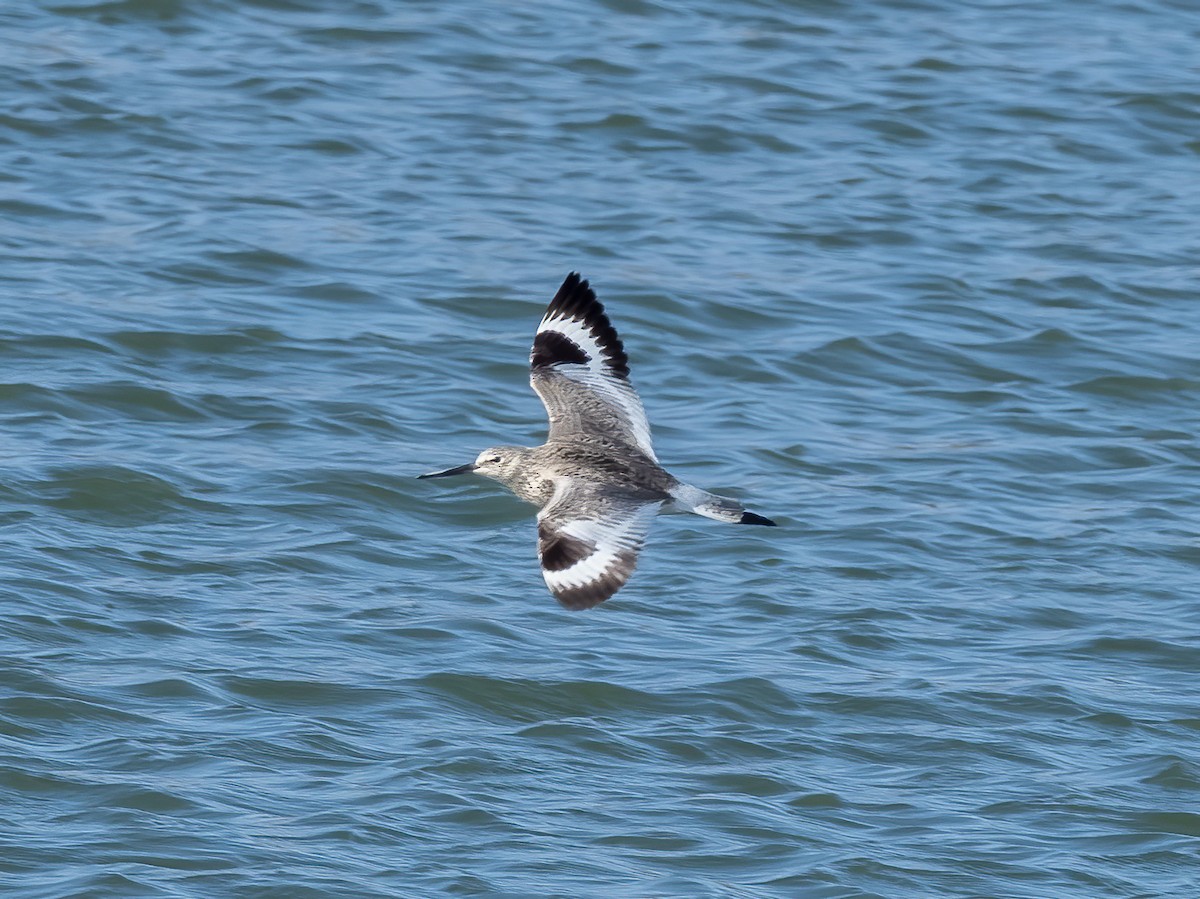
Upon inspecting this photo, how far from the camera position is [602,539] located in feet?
23.9

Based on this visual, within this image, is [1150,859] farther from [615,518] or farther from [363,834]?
→ [363,834]

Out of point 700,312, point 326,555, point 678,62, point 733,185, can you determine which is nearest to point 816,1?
point 678,62

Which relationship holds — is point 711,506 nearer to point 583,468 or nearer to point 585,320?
point 583,468

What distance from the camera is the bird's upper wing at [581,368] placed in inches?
344

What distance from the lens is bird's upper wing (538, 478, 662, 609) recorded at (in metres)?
6.98

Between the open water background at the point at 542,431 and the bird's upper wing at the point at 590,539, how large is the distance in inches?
39.7

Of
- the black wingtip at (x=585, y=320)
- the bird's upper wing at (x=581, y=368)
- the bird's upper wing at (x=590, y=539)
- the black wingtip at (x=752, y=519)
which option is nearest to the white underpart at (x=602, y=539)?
the bird's upper wing at (x=590, y=539)

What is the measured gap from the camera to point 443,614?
9023 millimetres

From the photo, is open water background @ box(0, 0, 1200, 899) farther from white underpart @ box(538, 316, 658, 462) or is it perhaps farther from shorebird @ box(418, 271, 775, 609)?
white underpart @ box(538, 316, 658, 462)

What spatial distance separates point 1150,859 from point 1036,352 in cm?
524

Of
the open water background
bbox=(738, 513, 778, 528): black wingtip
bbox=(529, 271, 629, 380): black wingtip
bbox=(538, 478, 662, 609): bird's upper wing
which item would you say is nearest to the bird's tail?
bbox=(738, 513, 778, 528): black wingtip

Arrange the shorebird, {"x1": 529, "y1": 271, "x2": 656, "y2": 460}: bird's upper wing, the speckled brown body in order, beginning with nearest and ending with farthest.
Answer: the shorebird, the speckled brown body, {"x1": 529, "y1": 271, "x2": 656, "y2": 460}: bird's upper wing

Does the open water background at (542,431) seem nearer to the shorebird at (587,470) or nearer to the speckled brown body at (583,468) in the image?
the speckled brown body at (583,468)

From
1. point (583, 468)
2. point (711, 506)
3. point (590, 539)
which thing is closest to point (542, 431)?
point (583, 468)
